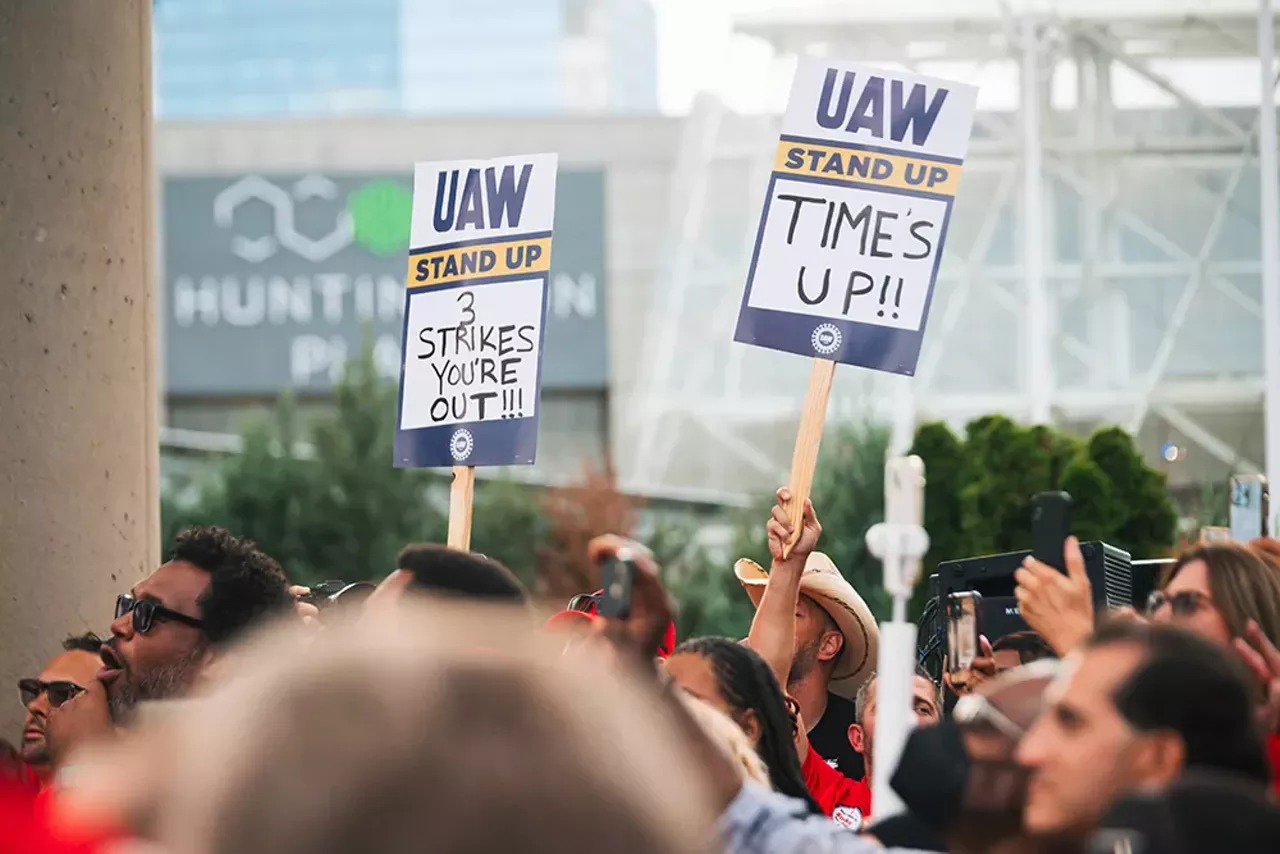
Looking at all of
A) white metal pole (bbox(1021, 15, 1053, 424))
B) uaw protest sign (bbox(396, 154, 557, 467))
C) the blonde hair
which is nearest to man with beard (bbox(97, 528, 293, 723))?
the blonde hair

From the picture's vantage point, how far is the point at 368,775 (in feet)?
4.32

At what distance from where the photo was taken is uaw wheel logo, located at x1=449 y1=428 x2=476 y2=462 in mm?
6809

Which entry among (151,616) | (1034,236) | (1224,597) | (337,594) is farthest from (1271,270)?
(1224,597)

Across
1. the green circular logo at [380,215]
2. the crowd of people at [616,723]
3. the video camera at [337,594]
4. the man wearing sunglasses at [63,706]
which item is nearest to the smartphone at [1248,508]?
the crowd of people at [616,723]

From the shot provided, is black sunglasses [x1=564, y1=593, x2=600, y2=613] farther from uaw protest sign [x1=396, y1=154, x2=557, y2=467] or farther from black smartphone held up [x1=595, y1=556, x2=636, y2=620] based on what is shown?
black smartphone held up [x1=595, y1=556, x2=636, y2=620]

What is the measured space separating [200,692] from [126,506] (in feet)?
6.35

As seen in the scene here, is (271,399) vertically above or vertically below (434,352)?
below

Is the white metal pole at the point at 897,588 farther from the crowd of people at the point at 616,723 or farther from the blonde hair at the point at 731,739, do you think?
the blonde hair at the point at 731,739

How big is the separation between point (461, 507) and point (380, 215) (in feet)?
140

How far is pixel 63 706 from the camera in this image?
5090mm

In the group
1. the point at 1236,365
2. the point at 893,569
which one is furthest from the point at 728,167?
the point at 893,569

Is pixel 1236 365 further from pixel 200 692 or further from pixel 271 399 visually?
pixel 200 692

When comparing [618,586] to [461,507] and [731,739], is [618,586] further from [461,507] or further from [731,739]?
[461,507]

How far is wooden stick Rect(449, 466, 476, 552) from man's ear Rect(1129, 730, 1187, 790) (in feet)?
12.0
